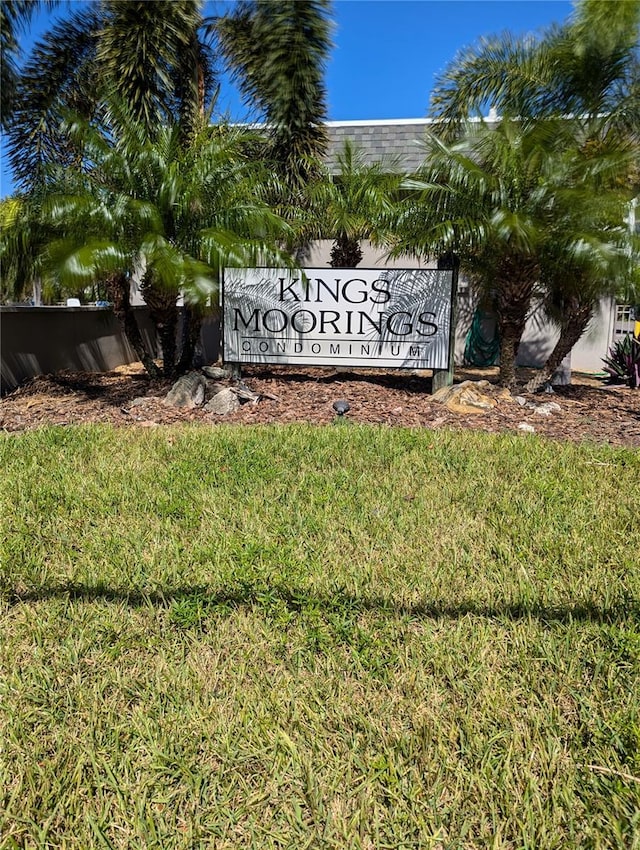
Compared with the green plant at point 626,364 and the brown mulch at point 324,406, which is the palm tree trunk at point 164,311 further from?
the green plant at point 626,364

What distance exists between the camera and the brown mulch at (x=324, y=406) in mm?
7758

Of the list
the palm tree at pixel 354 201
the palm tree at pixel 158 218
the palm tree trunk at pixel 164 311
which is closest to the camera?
the palm tree at pixel 158 218

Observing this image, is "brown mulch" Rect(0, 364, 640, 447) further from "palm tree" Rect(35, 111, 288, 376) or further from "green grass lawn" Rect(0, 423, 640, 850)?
"green grass lawn" Rect(0, 423, 640, 850)

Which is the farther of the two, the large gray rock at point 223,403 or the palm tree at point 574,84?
the palm tree at point 574,84

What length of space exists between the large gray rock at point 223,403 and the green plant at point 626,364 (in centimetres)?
695

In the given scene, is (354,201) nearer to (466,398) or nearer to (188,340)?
(188,340)

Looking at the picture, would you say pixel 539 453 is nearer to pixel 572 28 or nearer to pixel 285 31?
pixel 572 28

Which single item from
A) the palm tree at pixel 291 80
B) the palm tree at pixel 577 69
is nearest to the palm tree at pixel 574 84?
the palm tree at pixel 577 69

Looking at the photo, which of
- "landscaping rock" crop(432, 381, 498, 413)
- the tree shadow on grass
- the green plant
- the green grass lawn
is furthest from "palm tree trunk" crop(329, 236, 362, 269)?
the tree shadow on grass

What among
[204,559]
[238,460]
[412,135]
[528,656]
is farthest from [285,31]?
[528,656]

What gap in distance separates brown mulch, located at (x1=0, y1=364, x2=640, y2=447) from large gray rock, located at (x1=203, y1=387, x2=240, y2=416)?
0.43 ft

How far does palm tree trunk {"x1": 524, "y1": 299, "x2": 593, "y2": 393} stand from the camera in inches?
362

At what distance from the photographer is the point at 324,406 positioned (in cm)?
862

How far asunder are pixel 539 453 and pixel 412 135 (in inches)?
422
